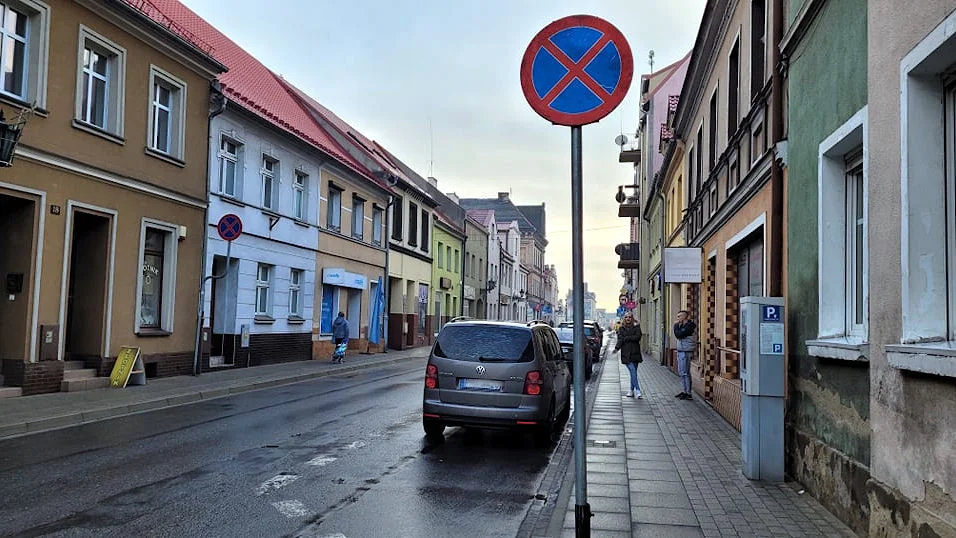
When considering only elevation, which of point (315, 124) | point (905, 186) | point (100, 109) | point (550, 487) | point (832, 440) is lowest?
point (550, 487)

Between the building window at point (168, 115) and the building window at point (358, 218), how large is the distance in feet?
38.8

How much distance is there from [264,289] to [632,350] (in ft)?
38.3

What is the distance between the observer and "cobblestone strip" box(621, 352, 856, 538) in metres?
5.86

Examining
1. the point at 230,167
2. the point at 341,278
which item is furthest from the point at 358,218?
the point at 230,167

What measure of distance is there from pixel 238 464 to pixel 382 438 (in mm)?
2398

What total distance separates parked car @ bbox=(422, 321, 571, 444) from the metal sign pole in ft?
16.9

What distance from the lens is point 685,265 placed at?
15789 mm

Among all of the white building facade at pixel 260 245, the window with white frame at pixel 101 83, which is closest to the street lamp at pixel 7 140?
the window with white frame at pixel 101 83

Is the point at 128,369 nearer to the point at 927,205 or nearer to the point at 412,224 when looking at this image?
the point at 927,205

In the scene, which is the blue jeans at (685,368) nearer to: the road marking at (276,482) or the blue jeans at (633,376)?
the blue jeans at (633,376)

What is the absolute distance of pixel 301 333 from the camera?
2442cm

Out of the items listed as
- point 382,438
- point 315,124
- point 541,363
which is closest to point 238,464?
point 382,438

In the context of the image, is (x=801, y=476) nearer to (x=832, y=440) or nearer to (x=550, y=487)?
(x=832, y=440)

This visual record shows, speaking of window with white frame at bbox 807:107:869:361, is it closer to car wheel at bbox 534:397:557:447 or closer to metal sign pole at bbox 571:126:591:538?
metal sign pole at bbox 571:126:591:538
